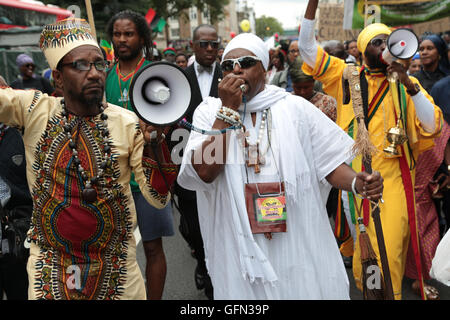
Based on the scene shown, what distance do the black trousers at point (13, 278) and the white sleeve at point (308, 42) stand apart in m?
2.62

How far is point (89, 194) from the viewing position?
2553 millimetres

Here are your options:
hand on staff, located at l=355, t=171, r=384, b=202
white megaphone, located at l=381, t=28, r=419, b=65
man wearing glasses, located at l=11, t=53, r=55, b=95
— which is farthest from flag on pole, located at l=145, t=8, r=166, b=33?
hand on staff, located at l=355, t=171, r=384, b=202

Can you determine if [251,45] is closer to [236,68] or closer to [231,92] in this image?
[236,68]

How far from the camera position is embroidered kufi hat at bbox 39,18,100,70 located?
2.59 metres

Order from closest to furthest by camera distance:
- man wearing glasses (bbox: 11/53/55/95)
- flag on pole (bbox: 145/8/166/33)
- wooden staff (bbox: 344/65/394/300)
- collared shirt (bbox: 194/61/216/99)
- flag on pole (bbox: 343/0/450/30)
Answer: wooden staff (bbox: 344/65/394/300) → collared shirt (bbox: 194/61/216/99) → flag on pole (bbox: 343/0/450/30) → man wearing glasses (bbox: 11/53/55/95) → flag on pole (bbox: 145/8/166/33)

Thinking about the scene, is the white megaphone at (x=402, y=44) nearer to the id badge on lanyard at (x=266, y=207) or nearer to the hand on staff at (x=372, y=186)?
the hand on staff at (x=372, y=186)

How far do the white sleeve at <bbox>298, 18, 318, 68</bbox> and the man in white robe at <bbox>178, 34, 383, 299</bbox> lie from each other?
50.2 inches

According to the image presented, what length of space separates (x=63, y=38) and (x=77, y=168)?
666mm

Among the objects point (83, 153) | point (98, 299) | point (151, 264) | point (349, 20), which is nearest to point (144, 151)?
point (83, 153)

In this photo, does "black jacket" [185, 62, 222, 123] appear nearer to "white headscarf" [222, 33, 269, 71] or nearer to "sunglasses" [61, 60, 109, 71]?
"white headscarf" [222, 33, 269, 71]

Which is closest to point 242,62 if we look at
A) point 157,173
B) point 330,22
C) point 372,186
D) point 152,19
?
point 157,173

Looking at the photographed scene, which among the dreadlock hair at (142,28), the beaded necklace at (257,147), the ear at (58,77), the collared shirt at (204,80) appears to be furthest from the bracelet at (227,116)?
the collared shirt at (204,80)

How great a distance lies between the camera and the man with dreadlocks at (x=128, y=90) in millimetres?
3719

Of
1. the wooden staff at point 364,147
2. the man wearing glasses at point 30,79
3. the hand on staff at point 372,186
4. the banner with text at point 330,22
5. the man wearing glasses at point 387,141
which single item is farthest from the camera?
the banner with text at point 330,22
